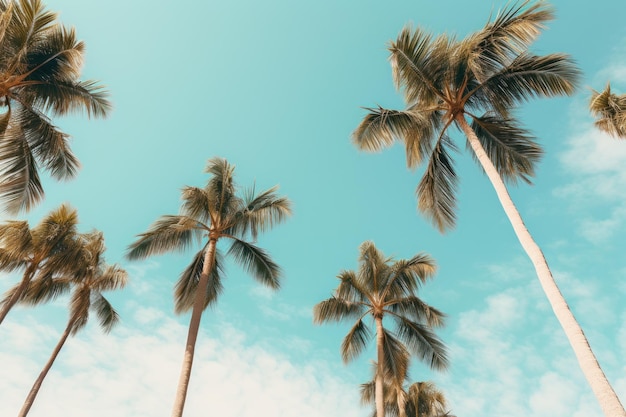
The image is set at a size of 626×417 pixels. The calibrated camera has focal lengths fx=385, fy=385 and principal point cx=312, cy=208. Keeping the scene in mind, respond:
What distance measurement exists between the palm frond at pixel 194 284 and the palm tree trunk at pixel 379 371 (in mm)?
7409

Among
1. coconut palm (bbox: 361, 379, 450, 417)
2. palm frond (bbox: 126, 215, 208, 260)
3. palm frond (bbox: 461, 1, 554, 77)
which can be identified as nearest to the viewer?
palm frond (bbox: 461, 1, 554, 77)

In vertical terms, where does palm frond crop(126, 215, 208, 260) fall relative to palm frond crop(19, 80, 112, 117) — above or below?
below

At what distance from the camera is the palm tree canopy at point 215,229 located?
14523 millimetres

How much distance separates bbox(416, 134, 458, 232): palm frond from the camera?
42.0ft

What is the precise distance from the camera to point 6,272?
55.9 feet

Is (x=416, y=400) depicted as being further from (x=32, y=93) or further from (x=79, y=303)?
(x=32, y=93)

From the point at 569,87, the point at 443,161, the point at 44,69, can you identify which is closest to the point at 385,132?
the point at 443,161

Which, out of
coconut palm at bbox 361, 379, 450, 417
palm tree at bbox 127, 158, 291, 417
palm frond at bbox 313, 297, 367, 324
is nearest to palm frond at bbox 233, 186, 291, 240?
palm tree at bbox 127, 158, 291, 417

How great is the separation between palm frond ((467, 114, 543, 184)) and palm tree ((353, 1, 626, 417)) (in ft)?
0.09

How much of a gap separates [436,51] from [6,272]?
19636mm

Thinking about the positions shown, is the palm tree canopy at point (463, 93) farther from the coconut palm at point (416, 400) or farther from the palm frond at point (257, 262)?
the coconut palm at point (416, 400)

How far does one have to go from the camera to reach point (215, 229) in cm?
1491

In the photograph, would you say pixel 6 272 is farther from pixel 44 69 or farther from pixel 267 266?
pixel 267 266

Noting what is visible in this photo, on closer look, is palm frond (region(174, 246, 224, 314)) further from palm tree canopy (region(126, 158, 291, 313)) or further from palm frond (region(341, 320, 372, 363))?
→ palm frond (region(341, 320, 372, 363))
